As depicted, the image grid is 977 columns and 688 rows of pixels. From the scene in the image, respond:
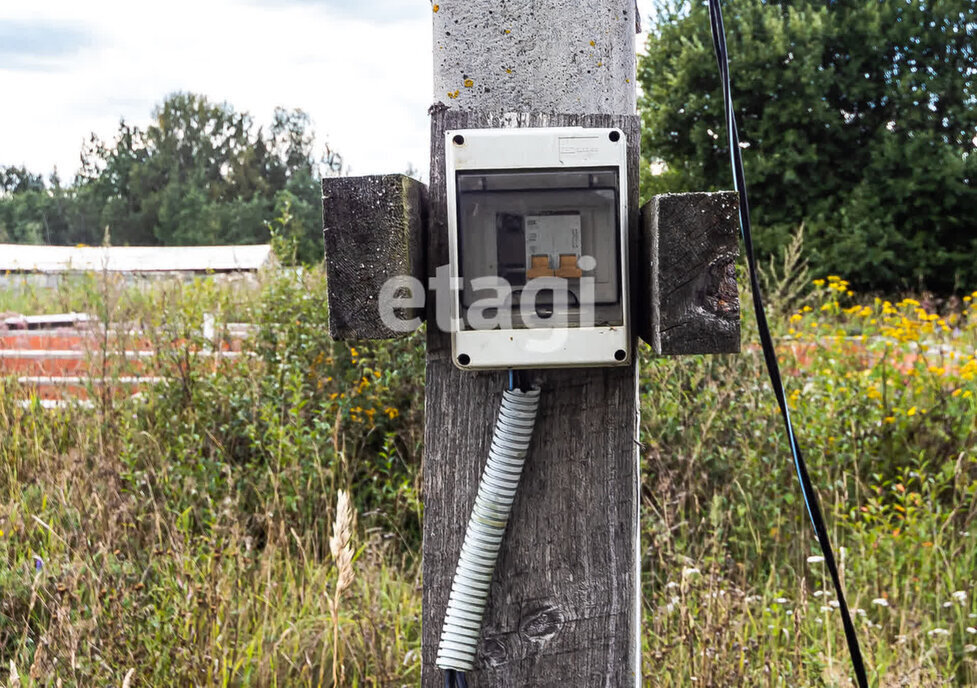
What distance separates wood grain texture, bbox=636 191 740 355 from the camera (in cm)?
101

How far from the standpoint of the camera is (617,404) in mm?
1141

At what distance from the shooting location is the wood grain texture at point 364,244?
1031 millimetres

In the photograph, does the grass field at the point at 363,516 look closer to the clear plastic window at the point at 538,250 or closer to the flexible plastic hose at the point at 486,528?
the flexible plastic hose at the point at 486,528

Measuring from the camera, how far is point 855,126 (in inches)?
613

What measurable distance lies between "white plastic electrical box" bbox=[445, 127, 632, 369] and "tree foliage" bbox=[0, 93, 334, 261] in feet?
149

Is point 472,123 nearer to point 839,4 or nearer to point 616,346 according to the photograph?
point 616,346

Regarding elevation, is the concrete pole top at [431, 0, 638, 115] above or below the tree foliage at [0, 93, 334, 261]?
below

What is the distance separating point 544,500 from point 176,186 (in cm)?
5146

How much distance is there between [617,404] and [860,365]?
3.86 metres

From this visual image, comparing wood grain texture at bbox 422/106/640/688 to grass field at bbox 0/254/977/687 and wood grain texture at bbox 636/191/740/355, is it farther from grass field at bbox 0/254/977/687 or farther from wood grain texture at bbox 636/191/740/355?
grass field at bbox 0/254/977/687

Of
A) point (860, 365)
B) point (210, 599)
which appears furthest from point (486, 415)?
point (860, 365)

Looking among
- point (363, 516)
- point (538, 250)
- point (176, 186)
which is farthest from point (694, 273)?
point (176, 186)

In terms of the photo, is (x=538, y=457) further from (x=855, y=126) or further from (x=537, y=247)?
(x=855, y=126)

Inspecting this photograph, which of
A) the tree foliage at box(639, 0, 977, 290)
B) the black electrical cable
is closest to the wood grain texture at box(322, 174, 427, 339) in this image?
the black electrical cable
